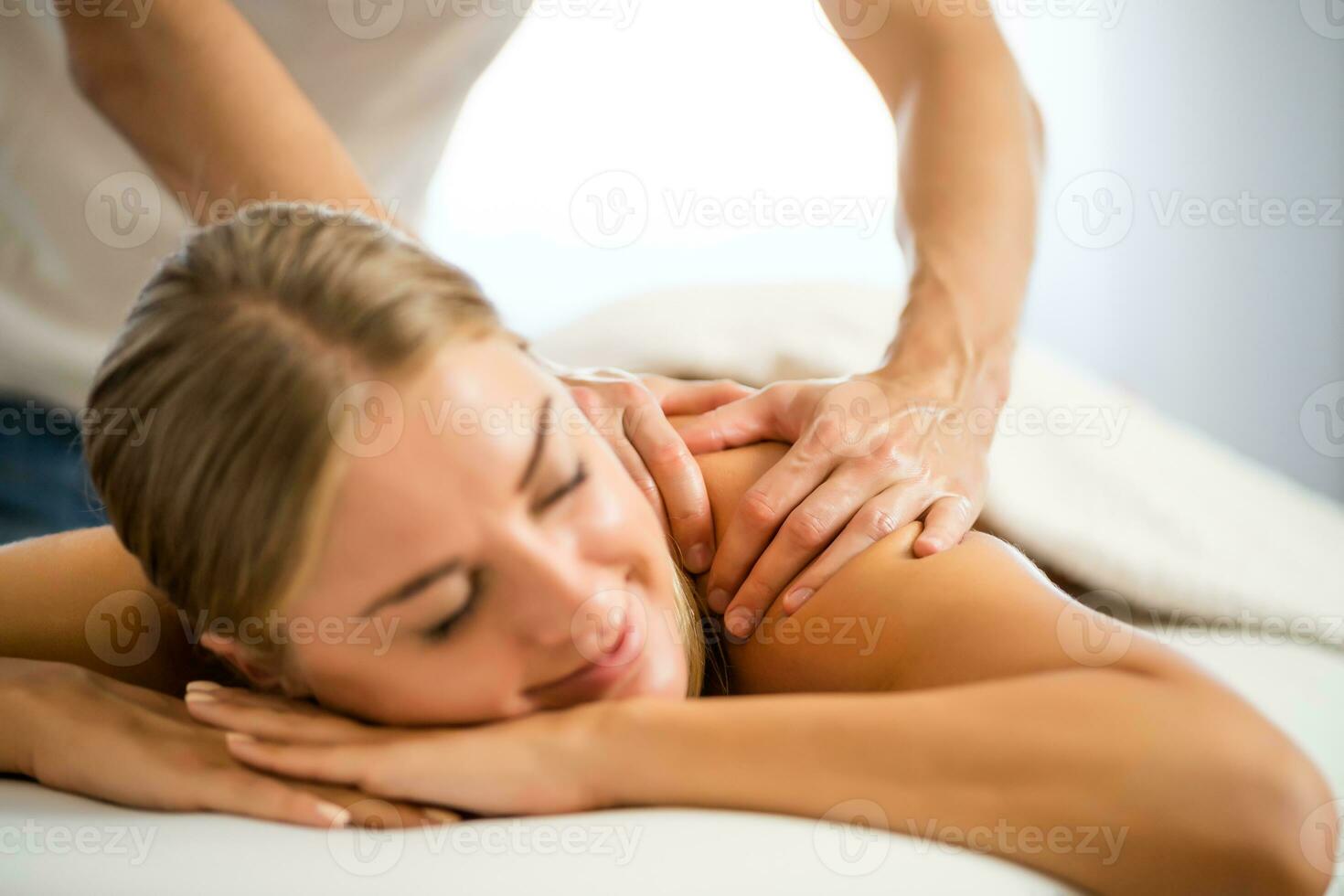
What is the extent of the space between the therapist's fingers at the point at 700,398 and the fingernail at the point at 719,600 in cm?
23

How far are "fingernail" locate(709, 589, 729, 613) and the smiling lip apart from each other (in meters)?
0.23

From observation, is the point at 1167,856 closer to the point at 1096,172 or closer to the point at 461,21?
the point at 461,21

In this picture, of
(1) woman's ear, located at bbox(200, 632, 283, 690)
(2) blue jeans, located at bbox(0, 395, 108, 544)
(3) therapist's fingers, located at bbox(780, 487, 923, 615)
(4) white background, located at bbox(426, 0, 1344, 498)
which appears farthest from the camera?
(4) white background, located at bbox(426, 0, 1344, 498)

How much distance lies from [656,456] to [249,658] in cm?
40

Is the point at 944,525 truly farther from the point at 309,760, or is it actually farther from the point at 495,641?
the point at 309,760

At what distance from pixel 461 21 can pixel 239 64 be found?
2.03 ft

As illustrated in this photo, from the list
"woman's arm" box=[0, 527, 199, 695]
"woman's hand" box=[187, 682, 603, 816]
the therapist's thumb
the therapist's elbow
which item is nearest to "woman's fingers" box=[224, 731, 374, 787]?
"woman's hand" box=[187, 682, 603, 816]

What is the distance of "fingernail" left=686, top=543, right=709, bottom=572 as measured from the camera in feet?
3.72

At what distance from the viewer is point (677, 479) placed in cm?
111

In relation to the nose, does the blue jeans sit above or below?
above

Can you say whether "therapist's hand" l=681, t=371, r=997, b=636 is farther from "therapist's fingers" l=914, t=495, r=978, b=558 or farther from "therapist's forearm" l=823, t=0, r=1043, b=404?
"therapist's forearm" l=823, t=0, r=1043, b=404

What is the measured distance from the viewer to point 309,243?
0.91 meters

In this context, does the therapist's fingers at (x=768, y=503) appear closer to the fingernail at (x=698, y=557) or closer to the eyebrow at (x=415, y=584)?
the fingernail at (x=698, y=557)

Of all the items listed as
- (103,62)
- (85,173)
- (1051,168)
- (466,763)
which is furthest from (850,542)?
(1051,168)
